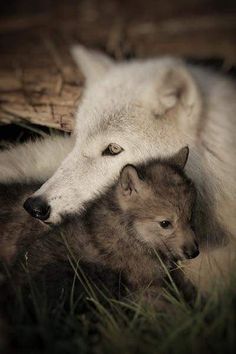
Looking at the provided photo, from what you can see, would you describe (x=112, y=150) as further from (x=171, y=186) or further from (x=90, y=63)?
(x=90, y=63)

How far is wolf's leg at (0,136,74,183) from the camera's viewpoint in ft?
12.7

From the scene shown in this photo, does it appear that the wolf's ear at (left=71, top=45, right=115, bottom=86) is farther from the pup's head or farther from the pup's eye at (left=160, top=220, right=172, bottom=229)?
the pup's eye at (left=160, top=220, right=172, bottom=229)

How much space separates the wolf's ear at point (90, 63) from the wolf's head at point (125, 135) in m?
0.34

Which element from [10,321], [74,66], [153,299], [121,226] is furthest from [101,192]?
[74,66]

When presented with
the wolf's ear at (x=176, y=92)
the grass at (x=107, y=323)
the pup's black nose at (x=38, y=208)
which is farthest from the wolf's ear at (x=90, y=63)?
the grass at (x=107, y=323)

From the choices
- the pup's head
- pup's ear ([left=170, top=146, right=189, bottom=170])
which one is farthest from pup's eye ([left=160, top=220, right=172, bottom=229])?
pup's ear ([left=170, top=146, right=189, bottom=170])

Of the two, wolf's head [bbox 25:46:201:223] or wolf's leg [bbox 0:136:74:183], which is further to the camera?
wolf's leg [bbox 0:136:74:183]

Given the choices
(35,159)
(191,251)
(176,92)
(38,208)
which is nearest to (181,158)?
(176,92)

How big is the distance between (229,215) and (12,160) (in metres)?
1.68

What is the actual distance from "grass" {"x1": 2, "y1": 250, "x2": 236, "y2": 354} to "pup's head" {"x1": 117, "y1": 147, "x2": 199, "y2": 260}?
314 millimetres

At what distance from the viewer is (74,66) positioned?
391cm

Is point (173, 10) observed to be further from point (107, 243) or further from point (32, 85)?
point (107, 243)

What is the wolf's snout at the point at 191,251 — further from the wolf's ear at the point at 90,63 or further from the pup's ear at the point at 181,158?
the wolf's ear at the point at 90,63

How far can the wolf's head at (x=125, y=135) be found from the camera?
312 centimetres
